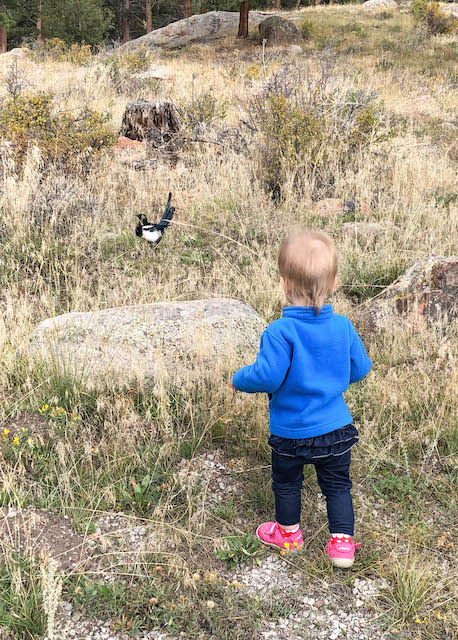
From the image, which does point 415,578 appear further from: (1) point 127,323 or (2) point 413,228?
(2) point 413,228

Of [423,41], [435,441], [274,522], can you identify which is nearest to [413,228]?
[435,441]

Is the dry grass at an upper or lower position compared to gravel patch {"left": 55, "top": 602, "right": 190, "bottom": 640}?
upper

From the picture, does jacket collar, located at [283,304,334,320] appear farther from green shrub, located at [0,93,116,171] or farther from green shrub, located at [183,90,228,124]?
green shrub, located at [183,90,228,124]

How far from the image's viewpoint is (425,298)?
386 cm

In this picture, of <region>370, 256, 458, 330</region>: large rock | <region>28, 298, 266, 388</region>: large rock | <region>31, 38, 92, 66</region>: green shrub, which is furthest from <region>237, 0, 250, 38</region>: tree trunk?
<region>28, 298, 266, 388</region>: large rock

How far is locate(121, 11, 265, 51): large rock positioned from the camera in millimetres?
22703

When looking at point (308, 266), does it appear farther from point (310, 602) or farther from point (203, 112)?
point (203, 112)

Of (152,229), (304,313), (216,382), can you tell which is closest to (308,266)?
(304,313)

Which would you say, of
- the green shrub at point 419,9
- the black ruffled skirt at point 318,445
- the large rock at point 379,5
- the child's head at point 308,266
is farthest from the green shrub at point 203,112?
the large rock at point 379,5

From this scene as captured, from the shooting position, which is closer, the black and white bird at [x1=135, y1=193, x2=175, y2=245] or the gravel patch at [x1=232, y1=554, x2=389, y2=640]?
the gravel patch at [x1=232, y1=554, x2=389, y2=640]

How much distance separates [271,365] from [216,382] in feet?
3.07

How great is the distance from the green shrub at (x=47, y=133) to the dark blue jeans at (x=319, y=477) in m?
4.83

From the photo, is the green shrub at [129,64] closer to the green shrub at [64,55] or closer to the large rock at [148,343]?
the green shrub at [64,55]

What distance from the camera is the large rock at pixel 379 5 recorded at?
2870 cm
